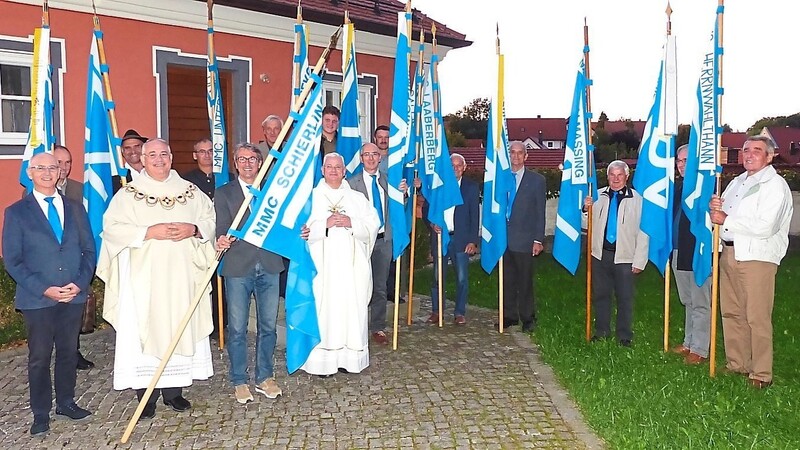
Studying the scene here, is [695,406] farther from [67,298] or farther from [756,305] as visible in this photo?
[67,298]

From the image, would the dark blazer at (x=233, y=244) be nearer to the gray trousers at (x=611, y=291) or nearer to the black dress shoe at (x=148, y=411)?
the black dress shoe at (x=148, y=411)

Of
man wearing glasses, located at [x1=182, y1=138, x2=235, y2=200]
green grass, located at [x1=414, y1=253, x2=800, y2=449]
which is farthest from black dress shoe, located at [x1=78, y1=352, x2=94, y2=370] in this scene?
green grass, located at [x1=414, y1=253, x2=800, y2=449]

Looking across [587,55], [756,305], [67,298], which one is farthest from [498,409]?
[587,55]

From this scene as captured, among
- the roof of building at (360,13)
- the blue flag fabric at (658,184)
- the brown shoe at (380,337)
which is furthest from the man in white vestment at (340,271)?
the roof of building at (360,13)

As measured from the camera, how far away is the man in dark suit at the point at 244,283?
5531 millimetres

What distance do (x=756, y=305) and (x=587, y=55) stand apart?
3.01m

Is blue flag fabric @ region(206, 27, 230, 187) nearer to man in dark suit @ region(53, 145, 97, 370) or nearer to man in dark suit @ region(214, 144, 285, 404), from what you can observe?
man in dark suit @ region(53, 145, 97, 370)

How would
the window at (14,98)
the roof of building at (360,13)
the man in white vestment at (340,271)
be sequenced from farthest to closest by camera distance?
the roof of building at (360,13), the window at (14,98), the man in white vestment at (340,271)

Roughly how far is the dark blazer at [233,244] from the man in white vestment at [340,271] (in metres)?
0.72

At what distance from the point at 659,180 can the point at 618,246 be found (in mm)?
758

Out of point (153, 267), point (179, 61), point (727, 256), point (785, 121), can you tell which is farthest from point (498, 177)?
point (785, 121)

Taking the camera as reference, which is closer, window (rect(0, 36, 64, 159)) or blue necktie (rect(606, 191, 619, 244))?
blue necktie (rect(606, 191, 619, 244))

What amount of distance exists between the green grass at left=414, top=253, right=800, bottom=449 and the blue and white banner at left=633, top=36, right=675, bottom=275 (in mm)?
1109

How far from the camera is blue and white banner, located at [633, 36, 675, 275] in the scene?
22.2ft
